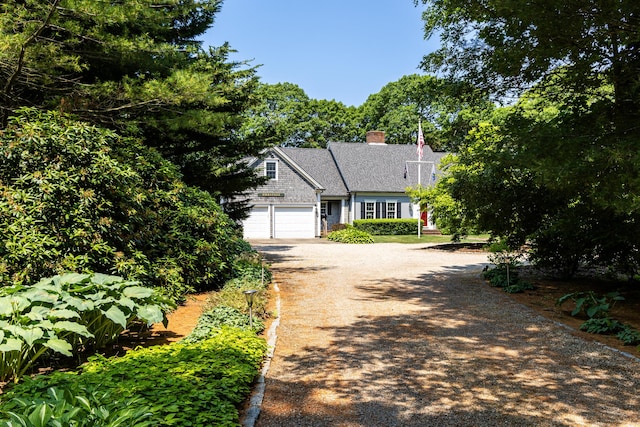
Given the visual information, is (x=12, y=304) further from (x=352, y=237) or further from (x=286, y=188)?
(x=286, y=188)

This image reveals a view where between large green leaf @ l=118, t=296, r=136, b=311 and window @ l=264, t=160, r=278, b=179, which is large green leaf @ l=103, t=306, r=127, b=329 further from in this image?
window @ l=264, t=160, r=278, b=179

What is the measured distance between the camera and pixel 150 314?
5.48m

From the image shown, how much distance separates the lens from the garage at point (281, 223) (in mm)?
29109

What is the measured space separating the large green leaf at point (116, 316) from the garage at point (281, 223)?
23853 mm

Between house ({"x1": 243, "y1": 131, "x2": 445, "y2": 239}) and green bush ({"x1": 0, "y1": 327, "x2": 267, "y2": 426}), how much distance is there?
21.8m

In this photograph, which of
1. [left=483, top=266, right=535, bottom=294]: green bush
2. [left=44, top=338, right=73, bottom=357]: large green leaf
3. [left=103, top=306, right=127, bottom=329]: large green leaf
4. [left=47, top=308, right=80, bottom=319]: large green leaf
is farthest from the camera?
[left=483, top=266, right=535, bottom=294]: green bush

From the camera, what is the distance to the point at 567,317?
26.2 ft

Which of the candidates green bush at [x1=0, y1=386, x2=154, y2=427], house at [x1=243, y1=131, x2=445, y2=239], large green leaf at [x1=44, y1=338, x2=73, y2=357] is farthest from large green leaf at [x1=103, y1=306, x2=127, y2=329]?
house at [x1=243, y1=131, x2=445, y2=239]

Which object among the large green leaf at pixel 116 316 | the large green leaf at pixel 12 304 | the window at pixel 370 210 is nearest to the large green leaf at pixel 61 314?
Answer: the large green leaf at pixel 12 304

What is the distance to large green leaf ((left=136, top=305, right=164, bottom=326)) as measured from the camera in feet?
17.7

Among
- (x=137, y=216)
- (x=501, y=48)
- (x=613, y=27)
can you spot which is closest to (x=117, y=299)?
(x=137, y=216)

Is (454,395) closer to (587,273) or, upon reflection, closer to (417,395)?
(417,395)

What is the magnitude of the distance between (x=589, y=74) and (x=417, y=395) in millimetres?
6175

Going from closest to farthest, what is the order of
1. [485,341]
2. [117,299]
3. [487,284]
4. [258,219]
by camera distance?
[117,299] < [485,341] < [487,284] < [258,219]
